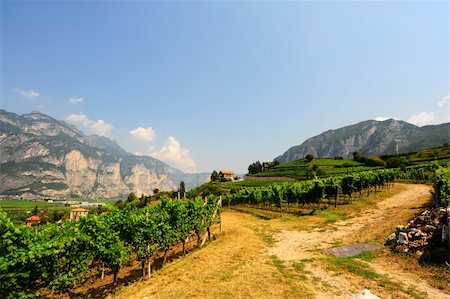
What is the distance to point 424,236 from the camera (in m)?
15.1

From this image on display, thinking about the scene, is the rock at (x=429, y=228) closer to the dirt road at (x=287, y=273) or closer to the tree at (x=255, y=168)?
the dirt road at (x=287, y=273)

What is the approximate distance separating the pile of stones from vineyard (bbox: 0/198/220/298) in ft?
49.4

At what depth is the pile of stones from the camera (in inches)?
561

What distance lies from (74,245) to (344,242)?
1843cm

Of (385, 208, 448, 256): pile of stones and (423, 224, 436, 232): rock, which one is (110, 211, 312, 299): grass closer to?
(385, 208, 448, 256): pile of stones

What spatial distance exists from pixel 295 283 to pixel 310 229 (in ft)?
45.5

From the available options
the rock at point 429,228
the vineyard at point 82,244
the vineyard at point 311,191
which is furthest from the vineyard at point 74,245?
the vineyard at point 311,191

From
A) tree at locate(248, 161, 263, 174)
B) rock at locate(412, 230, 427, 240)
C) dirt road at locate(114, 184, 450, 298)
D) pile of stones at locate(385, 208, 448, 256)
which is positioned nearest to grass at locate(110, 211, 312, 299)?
dirt road at locate(114, 184, 450, 298)

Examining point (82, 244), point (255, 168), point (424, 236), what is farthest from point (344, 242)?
point (255, 168)

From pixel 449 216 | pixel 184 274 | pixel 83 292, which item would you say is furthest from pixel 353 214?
pixel 83 292

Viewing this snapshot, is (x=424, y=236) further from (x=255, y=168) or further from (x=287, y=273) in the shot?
(x=255, y=168)

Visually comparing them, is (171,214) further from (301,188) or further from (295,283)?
(301,188)

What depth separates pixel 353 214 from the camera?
30.6m

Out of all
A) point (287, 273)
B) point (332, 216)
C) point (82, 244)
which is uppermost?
point (82, 244)
